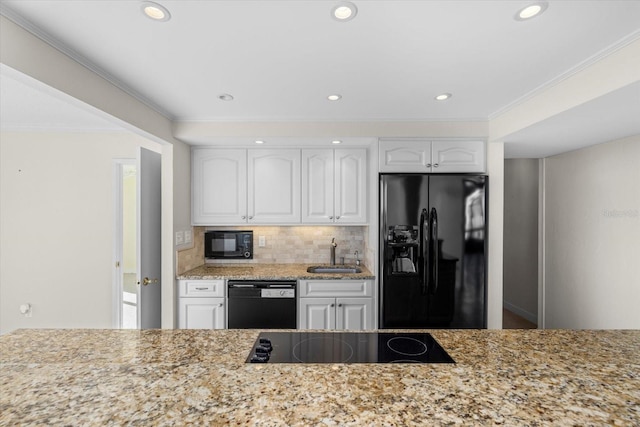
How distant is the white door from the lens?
106 inches

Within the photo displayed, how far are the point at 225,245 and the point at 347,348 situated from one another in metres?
2.62

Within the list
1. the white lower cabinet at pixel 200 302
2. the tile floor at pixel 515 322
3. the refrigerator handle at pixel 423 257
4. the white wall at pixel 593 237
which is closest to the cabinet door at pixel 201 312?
the white lower cabinet at pixel 200 302

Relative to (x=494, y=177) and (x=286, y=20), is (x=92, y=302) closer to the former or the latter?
(x=286, y=20)

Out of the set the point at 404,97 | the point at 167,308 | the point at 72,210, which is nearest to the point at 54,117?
the point at 72,210

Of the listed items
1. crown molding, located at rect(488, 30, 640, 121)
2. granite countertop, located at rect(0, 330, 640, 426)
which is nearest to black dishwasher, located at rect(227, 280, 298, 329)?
granite countertop, located at rect(0, 330, 640, 426)

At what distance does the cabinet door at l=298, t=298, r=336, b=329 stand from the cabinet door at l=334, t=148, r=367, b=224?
884 millimetres

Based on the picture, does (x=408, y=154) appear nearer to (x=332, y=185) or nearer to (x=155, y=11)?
(x=332, y=185)

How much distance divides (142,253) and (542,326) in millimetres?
4808

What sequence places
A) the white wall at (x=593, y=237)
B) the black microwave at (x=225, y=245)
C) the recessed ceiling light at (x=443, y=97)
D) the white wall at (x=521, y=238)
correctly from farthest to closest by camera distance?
1. the white wall at (x=521, y=238)
2. the black microwave at (x=225, y=245)
3. the white wall at (x=593, y=237)
4. the recessed ceiling light at (x=443, y=97)

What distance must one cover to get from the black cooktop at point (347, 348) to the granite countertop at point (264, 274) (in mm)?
1487

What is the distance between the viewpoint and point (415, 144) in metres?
3.07

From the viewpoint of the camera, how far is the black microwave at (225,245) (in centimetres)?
371

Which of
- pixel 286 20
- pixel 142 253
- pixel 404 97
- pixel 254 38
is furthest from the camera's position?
pixel 142 253

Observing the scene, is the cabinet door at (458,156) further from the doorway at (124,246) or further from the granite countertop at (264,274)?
the doorway at (124,246)
